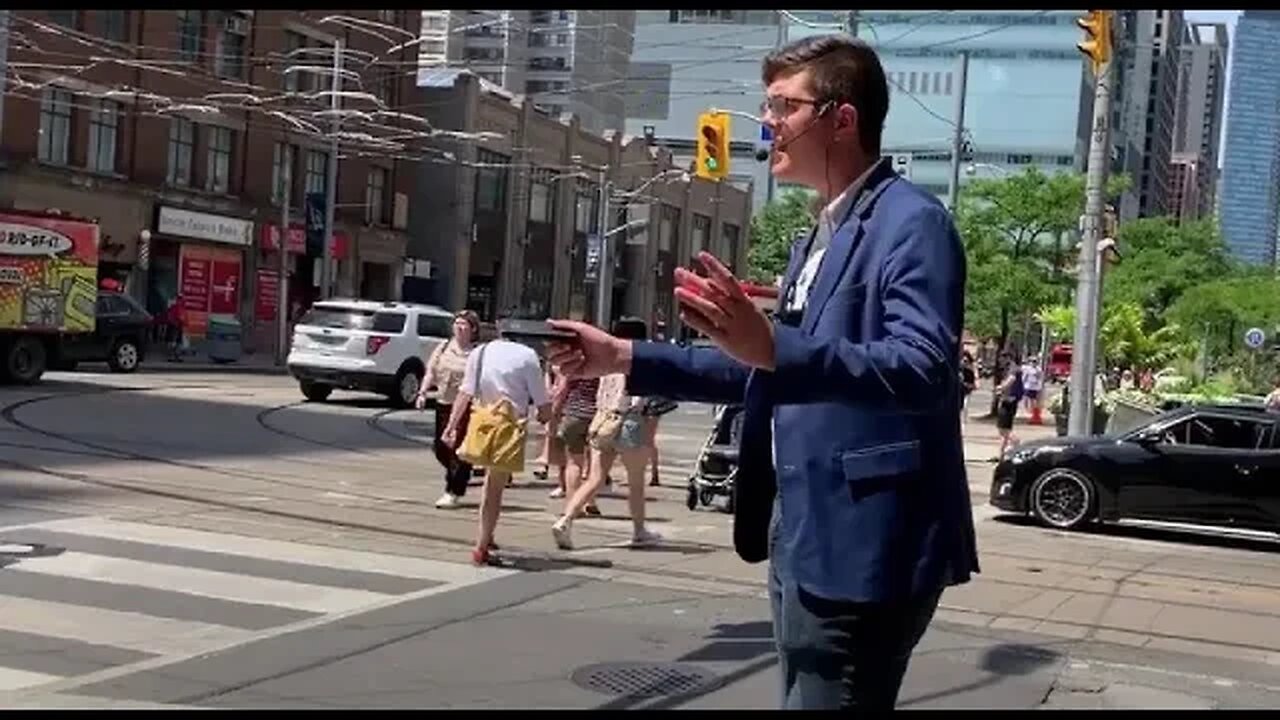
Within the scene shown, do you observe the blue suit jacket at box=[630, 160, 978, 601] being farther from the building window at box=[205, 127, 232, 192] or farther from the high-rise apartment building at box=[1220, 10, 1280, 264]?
the high-rise apartment building at box=[1220, 10, 1280, 264]

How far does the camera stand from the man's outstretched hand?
2.78 metres

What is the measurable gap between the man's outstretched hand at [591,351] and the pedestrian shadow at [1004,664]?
4.41 meters

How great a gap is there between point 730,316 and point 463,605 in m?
6.55

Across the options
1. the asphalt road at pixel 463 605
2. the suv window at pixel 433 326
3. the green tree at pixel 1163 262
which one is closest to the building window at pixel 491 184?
the green tree at pixel 1163 262

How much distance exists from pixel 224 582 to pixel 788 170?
691 cm

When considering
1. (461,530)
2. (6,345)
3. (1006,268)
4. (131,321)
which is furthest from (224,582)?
(1006,268)

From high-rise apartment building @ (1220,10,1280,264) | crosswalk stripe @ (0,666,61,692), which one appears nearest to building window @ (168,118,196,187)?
crosswalk stripe @ (0,666,61,692)

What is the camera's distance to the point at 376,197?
54.7m

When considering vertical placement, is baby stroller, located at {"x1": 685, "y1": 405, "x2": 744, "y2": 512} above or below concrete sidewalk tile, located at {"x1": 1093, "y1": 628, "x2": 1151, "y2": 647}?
above

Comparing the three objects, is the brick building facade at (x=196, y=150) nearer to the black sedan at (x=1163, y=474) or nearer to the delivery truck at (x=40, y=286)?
the delivery truck at (x=40, y=286)

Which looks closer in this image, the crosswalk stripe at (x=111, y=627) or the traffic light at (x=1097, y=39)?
the crosswalk stripe at (x=111, y=627)

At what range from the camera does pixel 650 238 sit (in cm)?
6950

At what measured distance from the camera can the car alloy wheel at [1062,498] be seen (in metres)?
15.1

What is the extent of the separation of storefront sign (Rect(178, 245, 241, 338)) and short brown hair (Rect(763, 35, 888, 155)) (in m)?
42.5
